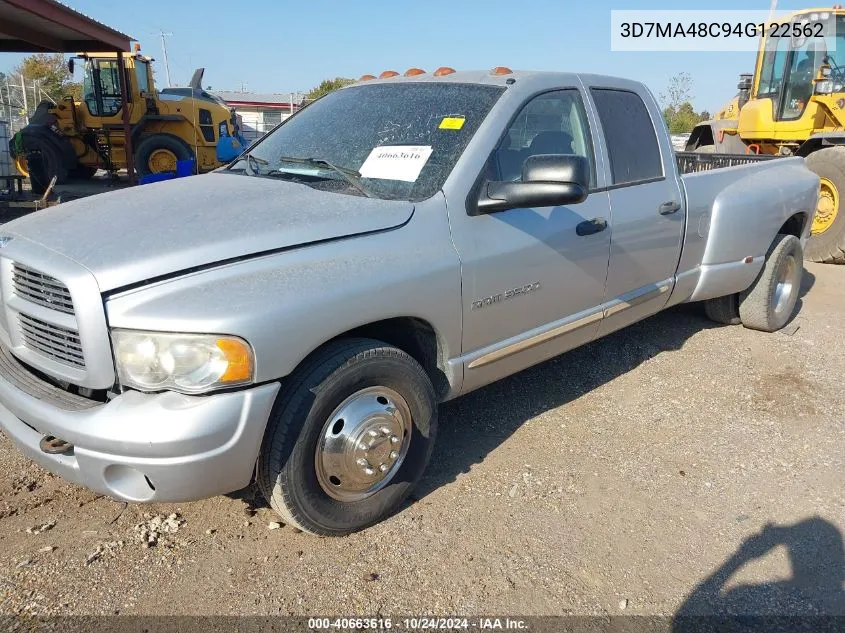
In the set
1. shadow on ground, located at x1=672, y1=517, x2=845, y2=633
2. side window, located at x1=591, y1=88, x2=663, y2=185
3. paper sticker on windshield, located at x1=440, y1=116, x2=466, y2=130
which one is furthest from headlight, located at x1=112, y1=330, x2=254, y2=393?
side window, located at x1=591, y1=88, x2=663, y2=185

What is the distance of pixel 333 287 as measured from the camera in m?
2.46

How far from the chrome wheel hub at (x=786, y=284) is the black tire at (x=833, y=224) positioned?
317 cm

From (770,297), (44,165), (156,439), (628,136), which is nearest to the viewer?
(156,439)

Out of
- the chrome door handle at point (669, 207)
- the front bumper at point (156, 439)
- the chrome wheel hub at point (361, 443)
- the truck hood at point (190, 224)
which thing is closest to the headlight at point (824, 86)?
the chrome door handle at point (669, 207)

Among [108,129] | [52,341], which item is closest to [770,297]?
[52,341]

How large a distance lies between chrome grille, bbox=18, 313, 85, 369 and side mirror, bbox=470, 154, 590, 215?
1.68 meters

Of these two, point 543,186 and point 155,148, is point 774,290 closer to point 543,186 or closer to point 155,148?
point 543,186

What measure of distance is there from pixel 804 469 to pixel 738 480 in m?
0.42

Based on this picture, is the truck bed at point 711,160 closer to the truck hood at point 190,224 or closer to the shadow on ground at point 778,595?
the shadow on ground at point 778,595

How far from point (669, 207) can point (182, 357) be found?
3.12 metres

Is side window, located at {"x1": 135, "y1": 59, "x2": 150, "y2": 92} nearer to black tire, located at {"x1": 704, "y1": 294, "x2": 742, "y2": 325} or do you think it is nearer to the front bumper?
black tire, located at {"x1": 704, "y1": 294, "x2": 742, "y2": 325}

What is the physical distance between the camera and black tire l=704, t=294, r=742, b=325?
18.1 ft

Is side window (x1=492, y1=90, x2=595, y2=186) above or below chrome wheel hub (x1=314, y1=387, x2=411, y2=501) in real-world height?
above

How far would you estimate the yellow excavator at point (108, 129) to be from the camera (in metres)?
15.3
